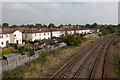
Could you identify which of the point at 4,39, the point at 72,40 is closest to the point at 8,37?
the point at 4,39

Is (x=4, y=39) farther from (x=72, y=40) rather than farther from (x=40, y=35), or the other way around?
(x=72, y=40)

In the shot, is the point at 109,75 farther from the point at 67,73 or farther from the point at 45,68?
the point at 45,68

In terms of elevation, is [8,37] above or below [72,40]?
above

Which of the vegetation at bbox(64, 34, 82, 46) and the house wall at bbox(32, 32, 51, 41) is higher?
the house wall at bbox(32, 32, 51, 41)

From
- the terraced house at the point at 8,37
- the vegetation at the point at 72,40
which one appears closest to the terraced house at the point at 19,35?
the terraced house at the point at 8,37

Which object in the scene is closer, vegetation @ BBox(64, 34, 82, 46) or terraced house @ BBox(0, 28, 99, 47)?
vegetation @ BBox(64, 34, 82, 46)

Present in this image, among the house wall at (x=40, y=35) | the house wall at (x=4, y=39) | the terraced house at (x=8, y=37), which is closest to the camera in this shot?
the house wall at (x=4, y=39)

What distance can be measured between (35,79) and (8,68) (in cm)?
401

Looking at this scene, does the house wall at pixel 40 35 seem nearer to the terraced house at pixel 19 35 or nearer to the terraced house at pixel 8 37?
the terraced house at pixel 19 35

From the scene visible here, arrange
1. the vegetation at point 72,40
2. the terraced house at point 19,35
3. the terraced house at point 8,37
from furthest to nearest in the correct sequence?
the terraced house at point 19,35, the vegetation at point 72,40, the terraced house at point 8,37

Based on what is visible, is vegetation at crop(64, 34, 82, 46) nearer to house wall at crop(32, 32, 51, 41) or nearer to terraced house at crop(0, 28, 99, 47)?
house wall at crop(32, 32, 51, 41)

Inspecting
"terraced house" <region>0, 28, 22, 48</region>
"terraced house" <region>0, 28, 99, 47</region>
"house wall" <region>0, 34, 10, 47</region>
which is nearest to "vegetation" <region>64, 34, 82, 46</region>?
"terraced house" <region>0, 28, 99, 47</region>

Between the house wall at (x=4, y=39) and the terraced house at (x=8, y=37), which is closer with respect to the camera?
the house wall at (x=4, y=39)

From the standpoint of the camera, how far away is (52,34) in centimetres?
4862
